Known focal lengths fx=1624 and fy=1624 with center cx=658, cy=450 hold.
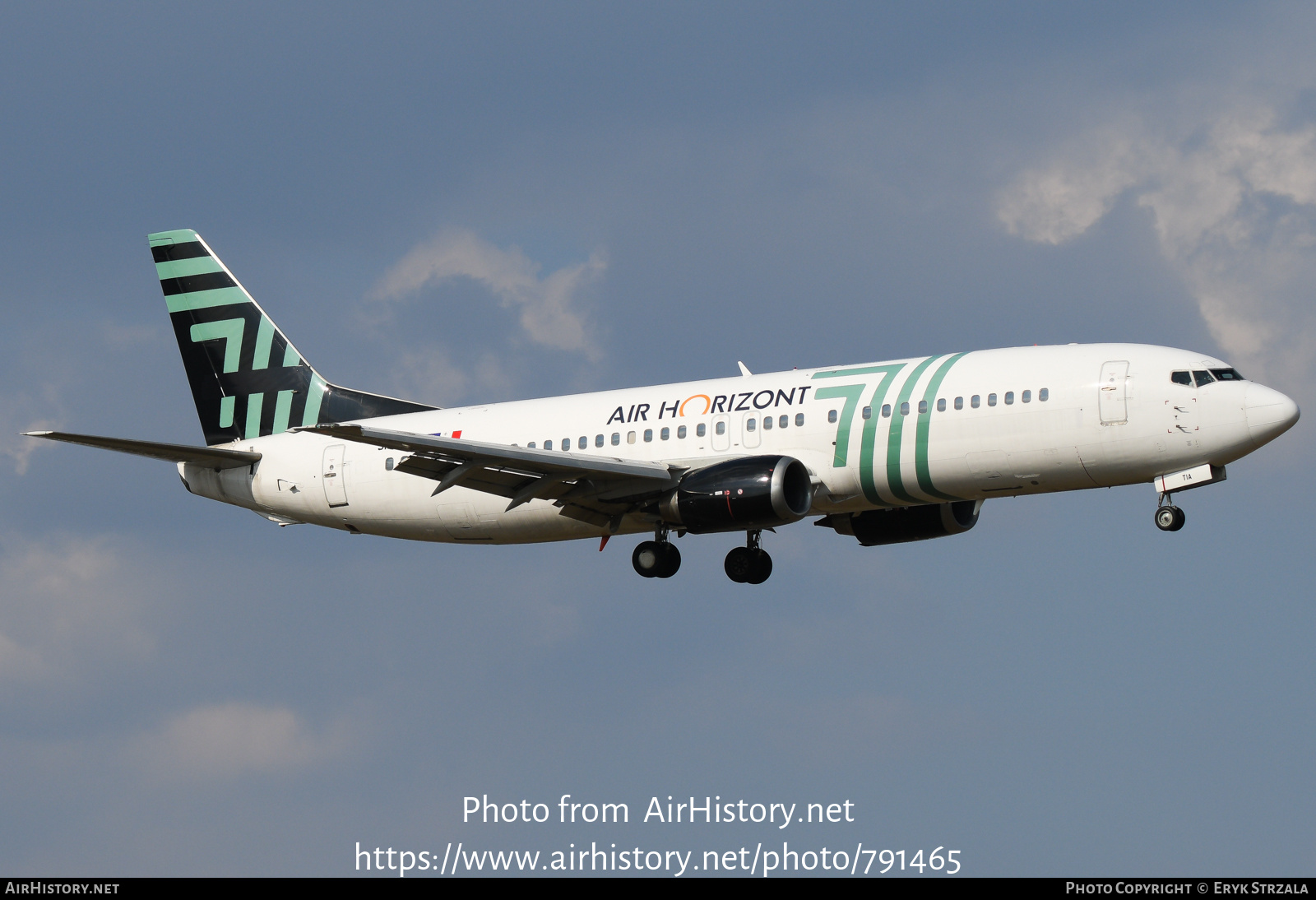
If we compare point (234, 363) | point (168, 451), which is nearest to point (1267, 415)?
point (168, 451)

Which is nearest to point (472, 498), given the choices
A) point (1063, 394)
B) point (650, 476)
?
point (650, 476)

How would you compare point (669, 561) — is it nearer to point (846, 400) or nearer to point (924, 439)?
point (846, 400)

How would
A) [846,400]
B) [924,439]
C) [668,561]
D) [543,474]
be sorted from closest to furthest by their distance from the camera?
[924,439]
[846,400]
[543,474]
[668,561]

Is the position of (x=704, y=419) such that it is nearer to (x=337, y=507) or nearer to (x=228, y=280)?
(x=337, y=507)

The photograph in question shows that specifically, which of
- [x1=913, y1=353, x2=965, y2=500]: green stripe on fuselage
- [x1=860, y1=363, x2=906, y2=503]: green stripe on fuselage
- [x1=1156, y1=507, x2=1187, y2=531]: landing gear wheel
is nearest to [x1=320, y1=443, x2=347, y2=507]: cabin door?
[x1=860, y1=363, x2=906, y2=503]: green stripe on fuselage

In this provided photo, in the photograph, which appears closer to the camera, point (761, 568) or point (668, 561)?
point (668, 561)

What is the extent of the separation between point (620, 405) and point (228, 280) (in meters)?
15.8

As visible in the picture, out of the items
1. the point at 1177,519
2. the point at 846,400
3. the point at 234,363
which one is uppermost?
the point at 234,363

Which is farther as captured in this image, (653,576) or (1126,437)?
(653,576)

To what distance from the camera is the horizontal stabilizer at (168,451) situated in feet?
131

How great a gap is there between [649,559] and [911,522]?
7.40 meters

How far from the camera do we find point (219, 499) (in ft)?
160

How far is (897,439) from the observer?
3925 centimetres

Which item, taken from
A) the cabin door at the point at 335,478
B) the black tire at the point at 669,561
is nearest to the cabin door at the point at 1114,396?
the black tire at the point at 669,561
